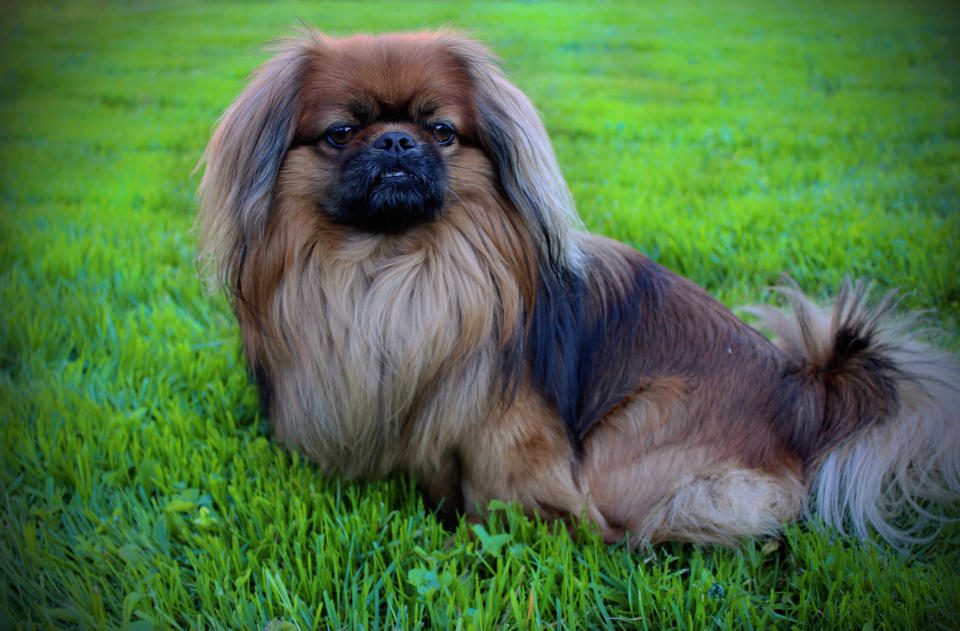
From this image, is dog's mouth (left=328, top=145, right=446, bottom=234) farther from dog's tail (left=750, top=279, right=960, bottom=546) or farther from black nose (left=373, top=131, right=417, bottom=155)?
dog's tail (left=750, top=279, right=960, bottom=546)

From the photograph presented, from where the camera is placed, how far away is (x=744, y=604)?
191 centimetres

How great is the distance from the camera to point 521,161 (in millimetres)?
2295

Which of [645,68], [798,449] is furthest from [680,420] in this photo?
[645,68]

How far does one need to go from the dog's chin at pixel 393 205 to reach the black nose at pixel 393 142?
0.25 ft

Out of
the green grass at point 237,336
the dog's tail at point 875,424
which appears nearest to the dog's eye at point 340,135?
the green grass at point 237,336

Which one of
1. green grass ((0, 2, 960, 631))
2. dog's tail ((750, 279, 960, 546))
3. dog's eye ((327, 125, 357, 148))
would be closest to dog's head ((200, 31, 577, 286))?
dog's eye ((327, 125, 357, 148))

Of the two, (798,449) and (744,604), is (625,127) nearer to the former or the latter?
(798,449)

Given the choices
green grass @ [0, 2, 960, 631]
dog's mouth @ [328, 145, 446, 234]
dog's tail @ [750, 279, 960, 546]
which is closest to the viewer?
green grass @ [0, 2, 960, 631]

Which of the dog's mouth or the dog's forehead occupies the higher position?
the dog's forehead

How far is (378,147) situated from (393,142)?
5 cm

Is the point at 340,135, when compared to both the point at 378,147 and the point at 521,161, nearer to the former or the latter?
the point at 378,147

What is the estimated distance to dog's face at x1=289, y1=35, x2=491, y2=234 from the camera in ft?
6.98

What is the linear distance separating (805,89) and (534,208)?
6436 millimetres

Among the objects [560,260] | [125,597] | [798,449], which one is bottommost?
[125,597]
